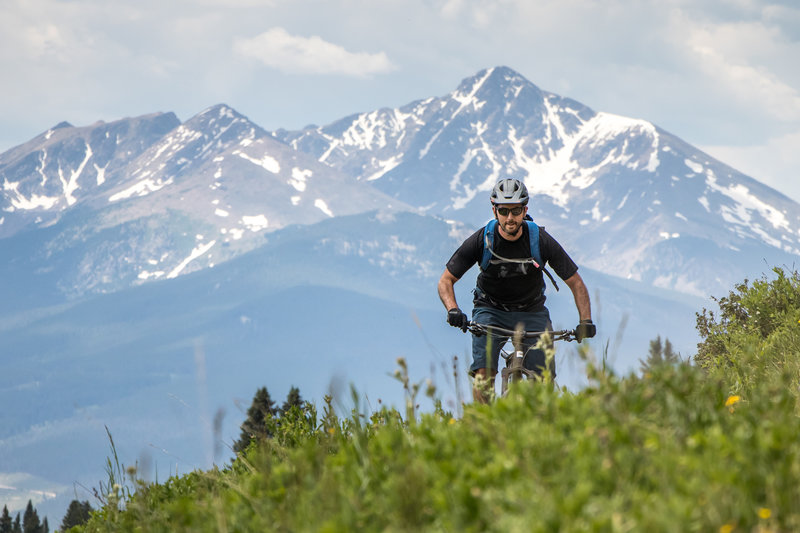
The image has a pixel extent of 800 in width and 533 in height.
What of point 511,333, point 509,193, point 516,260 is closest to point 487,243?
point 516,260

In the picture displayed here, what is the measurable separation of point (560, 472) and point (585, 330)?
14.8ft

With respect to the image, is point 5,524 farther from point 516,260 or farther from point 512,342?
point 512,342

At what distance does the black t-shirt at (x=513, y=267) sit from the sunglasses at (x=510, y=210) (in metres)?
0.24

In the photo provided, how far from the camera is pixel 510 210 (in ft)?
24.8

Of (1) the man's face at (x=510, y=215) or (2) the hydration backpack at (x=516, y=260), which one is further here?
(2) the hydration backpack at (x=516, y=260)

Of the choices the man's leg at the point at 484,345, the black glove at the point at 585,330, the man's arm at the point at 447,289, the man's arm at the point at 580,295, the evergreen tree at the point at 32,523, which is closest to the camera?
the black glove at the point at 585,330

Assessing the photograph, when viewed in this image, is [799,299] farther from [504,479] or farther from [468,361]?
[504,479]

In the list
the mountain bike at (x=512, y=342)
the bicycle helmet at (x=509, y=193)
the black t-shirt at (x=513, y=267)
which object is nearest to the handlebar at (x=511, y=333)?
the mountain bike at (x=512, y=342)

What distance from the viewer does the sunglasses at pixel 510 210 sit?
7512 mm

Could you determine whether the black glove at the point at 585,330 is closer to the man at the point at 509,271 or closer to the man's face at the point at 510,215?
the man at the point at 509,271

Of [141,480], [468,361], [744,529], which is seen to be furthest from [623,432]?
[468,361]

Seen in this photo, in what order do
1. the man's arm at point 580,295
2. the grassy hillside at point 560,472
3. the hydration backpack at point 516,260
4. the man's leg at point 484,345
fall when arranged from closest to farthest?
1. the grassy hillside at point 560,472
2. the man's leg at point 484,345
3. the hydration backpack at point 516,260
4. the man's arm at point 580,295

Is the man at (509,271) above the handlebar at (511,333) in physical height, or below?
above

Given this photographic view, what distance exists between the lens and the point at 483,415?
381 centimetres
